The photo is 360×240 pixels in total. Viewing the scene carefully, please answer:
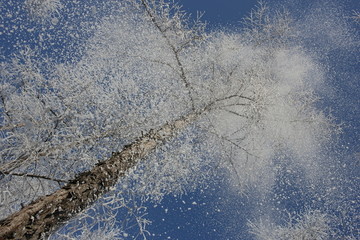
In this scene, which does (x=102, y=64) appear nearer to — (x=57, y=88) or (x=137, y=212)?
(x=57, y=88)

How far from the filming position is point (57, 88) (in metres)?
5.60

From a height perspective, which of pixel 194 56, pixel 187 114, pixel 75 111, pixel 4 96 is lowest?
pixel 4 96

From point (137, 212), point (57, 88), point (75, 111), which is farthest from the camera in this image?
point (57, 88)

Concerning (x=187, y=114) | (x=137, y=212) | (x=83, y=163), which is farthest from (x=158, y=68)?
(x=137, y=212)

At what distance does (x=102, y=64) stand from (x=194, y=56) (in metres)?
2.33

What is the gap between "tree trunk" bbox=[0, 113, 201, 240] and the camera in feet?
8.25

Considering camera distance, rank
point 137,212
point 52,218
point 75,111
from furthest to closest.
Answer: point 75,111 < point 137,212 < point 52,218

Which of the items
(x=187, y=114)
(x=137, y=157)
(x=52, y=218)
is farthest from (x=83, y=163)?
(x=187, y=114)

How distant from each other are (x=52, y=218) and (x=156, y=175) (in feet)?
8.48

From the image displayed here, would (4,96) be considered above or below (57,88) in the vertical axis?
below

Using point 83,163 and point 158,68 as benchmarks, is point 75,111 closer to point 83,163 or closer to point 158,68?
point 83,163

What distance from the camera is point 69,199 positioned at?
304cm

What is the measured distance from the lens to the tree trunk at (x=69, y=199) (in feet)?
8.25

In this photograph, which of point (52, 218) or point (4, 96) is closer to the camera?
point (52, 218)
